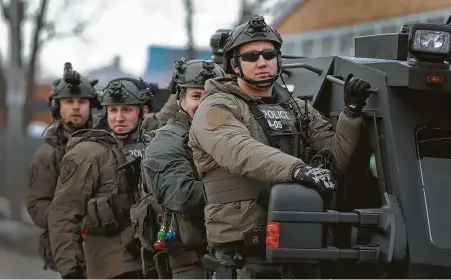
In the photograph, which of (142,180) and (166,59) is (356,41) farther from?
(166,59)

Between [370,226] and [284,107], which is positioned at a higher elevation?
[284,107]

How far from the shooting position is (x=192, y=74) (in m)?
5.84

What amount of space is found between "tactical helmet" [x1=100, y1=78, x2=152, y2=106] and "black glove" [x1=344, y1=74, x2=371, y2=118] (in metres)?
2.32

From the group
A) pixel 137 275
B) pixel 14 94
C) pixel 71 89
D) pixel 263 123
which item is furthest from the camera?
pixel 14 94

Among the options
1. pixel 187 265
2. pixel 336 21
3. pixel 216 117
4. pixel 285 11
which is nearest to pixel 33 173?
pixel 187 265

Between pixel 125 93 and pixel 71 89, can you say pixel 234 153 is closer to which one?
pixel 125 93

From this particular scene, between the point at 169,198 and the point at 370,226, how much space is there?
1454 mm

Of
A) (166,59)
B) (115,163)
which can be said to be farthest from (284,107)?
(166,59)

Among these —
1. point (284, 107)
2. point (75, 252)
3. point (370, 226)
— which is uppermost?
point (284, 107)

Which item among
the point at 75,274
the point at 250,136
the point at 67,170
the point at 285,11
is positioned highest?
the point at 285,11

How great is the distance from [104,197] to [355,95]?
2.47m

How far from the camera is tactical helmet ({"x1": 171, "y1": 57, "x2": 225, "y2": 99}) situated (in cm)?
579

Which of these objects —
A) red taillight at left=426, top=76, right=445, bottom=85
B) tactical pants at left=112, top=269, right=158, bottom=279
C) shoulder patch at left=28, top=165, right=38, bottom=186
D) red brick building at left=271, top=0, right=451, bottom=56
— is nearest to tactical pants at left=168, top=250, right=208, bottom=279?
tactical pants at left=112, top=269, right=158, bottom=279

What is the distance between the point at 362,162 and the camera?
478cm
